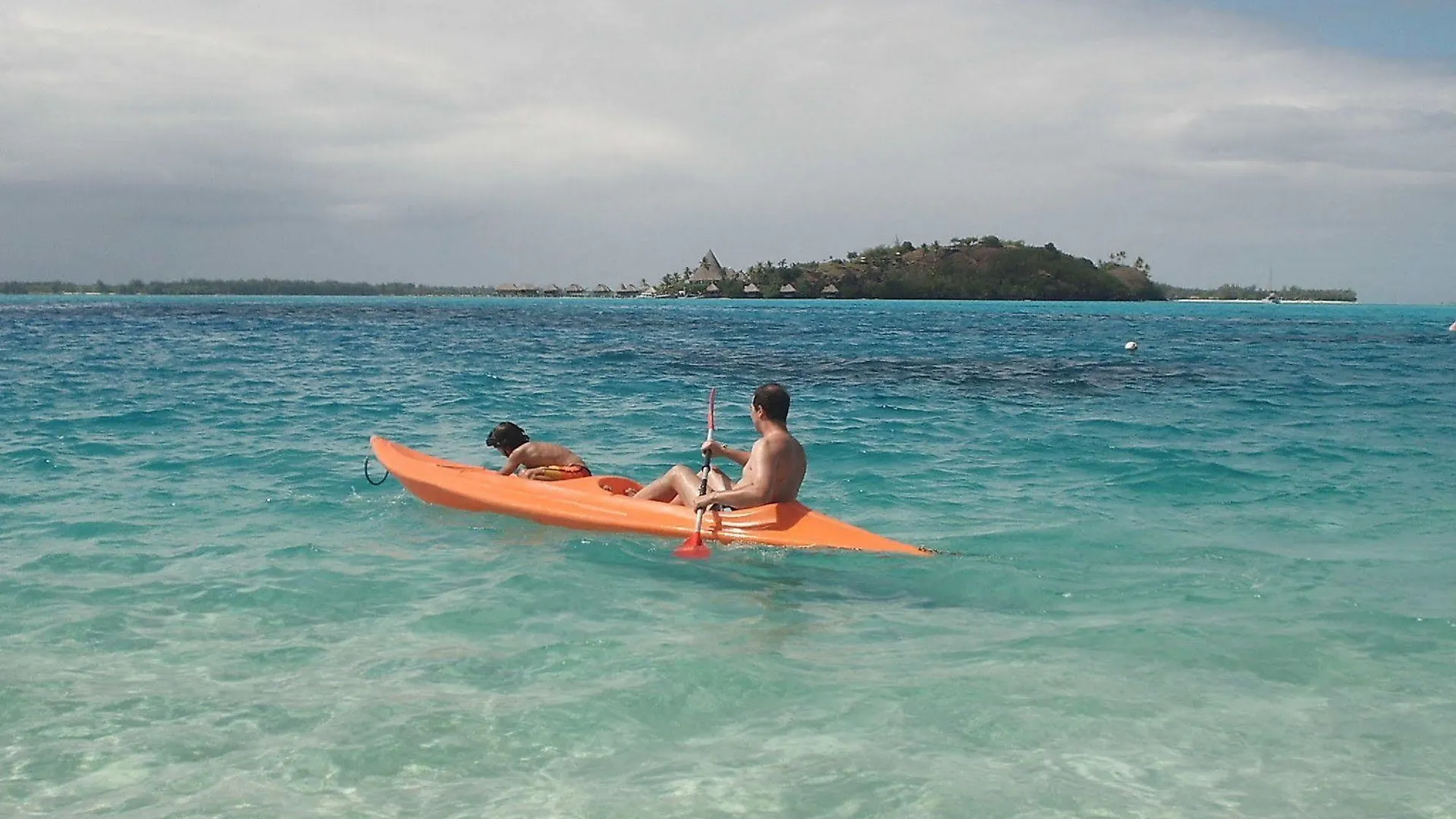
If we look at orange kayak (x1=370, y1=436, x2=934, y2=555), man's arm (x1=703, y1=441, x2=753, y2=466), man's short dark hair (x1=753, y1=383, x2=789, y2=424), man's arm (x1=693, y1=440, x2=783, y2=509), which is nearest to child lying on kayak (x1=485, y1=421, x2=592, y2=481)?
orange kayak (x1=370, y1=436, x2=934, y2=555)

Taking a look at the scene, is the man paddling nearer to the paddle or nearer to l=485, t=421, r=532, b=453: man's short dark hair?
the paddle

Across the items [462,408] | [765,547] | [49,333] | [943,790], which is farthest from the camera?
[49,333]

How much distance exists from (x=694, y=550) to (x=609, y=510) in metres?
1.10

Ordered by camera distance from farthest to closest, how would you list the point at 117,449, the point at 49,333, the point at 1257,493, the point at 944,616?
the point at 49,333 < the point at 117,449 < the point at 1257,493 < the point at 944,616

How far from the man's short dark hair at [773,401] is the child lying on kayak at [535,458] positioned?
2213mm

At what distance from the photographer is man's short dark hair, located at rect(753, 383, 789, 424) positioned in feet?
26.8

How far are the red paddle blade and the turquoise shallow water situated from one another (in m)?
0.11

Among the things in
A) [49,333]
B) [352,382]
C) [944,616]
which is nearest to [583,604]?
[944,616]

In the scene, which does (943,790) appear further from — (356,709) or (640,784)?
(356,709)

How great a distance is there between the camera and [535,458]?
10.1m

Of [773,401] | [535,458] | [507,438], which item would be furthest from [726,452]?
[507,438]

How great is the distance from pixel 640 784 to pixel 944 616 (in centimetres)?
289

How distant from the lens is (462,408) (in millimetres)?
18234

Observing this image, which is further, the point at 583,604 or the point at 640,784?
the point at 583,604
